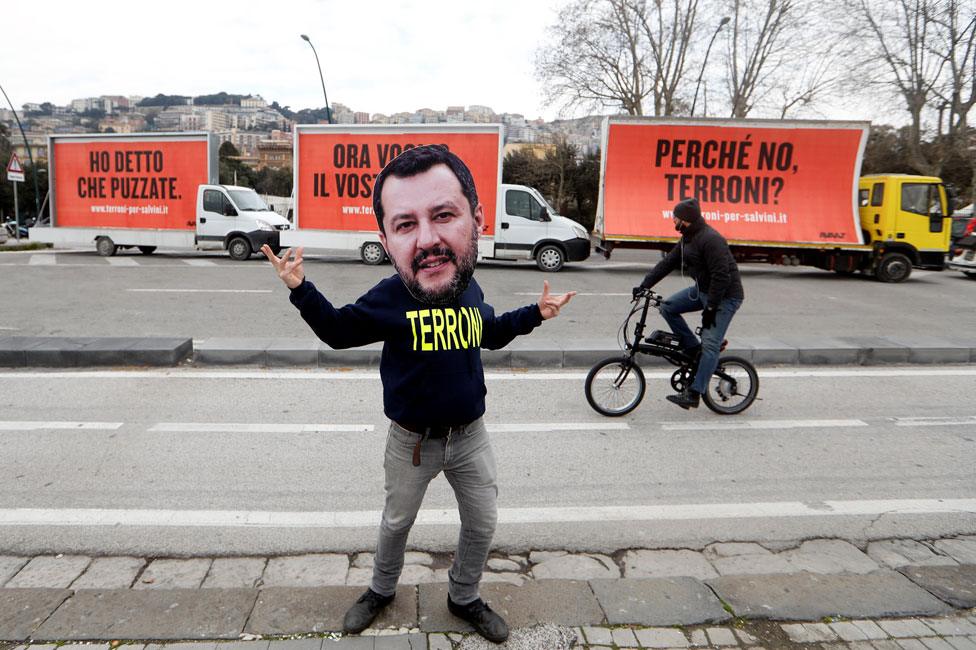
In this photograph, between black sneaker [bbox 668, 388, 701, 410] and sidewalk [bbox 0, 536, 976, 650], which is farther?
black sneaker [bbox 668, 388, 701, 410]

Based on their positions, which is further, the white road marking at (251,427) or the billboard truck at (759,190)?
the billboard truck at (759,190)

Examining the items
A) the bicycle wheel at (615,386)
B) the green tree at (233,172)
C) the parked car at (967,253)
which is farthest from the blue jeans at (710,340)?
the green tree at (233,172)

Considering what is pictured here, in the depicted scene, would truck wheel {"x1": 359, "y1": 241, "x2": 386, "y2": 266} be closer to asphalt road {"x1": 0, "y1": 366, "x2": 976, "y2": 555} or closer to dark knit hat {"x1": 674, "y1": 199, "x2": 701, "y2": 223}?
asphalt road {"x1": 0, "y1": 366, "x2": 976, "y2": 555}

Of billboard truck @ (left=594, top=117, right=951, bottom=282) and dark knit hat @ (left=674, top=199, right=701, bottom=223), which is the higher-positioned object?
billboard truck @ (left=594, top=117, right=951, bottom=282)

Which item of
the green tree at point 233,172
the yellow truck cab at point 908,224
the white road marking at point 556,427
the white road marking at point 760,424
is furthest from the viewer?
the green tree at point 233,172

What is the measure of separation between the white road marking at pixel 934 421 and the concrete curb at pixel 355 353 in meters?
1.71

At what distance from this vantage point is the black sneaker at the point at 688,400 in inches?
218

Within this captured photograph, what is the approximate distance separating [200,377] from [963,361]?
313 inches

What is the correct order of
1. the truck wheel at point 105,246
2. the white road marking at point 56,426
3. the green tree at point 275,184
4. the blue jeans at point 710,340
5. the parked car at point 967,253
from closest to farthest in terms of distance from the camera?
the white road marking at point 56,426, the blue jeans at point 710,340, the parked car at point 967,253, the truck wheel at point 105,246, the green tree at point 275,184

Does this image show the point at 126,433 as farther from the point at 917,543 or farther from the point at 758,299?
the point at 758,299

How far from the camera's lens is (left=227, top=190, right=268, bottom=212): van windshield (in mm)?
17906

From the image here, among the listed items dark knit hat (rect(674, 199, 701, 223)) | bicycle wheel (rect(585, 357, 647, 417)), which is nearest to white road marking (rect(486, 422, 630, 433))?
bicycle wheel (rect(585, 357, 647, 417))

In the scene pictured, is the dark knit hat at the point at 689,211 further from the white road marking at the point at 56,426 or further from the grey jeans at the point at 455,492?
the white road marking at the point at 56,426

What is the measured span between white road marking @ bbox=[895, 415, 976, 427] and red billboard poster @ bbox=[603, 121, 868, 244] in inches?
404
